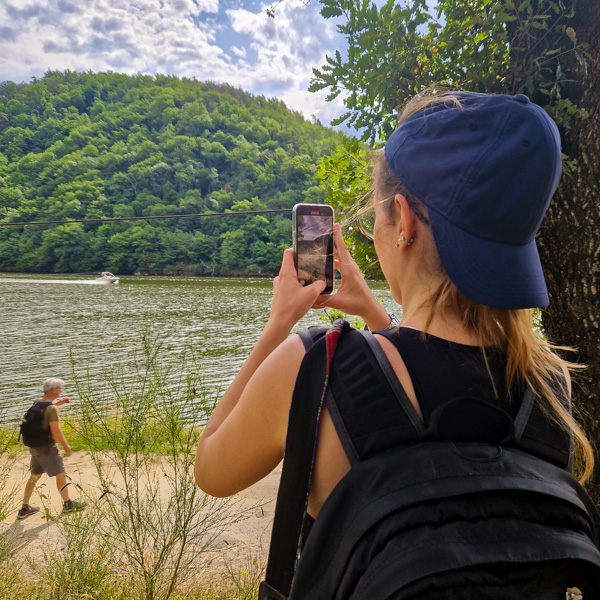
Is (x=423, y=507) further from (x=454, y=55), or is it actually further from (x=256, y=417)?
(x=454, y=55)

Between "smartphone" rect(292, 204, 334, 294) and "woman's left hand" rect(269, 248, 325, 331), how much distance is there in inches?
4.7

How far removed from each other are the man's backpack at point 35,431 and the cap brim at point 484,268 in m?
6.85

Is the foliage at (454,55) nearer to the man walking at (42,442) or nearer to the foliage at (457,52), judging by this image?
the foliage at (457,52)

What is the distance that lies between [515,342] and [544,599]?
1.38ft

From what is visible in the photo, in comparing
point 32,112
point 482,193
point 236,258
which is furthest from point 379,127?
point 32,112

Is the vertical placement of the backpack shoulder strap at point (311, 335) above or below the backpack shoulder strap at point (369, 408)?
above

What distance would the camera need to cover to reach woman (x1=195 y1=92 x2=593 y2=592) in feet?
2.71

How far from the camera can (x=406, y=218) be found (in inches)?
36.4

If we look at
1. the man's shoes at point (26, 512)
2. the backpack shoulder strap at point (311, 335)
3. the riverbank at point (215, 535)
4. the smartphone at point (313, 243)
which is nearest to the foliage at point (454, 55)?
the smartphone at point (313, 243)

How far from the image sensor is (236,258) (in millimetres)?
71250

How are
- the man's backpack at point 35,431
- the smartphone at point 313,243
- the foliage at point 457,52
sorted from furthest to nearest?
1. the man's backpack at point 35,431
2. the foliage at point 457,52
3. the smartphone at point 313,243

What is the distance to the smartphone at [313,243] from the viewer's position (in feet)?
4.32

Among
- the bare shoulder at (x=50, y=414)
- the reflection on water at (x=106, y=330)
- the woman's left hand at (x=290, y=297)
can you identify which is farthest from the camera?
the reflection on water at (x=106, y=330)

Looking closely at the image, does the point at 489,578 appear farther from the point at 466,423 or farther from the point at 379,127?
the point at 379,127
